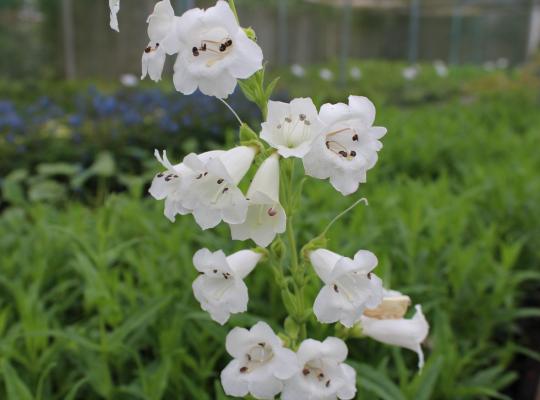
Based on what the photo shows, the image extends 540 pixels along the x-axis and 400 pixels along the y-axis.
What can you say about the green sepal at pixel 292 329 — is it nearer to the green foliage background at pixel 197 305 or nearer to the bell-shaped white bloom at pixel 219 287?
the bell-shaped white bloom at pixel 219 287

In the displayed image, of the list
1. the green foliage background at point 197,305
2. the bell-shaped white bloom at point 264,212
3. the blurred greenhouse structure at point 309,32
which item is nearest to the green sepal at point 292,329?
the bell-shaped white bloom at point 264,212

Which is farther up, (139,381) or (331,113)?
(331,113)

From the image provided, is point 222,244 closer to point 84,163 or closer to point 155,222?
point 155,222

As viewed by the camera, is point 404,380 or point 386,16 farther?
point 386,16

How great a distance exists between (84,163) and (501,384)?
4537mm

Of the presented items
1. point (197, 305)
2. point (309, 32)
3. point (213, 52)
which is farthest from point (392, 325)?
point (309, 32)

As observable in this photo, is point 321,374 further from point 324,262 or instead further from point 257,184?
point 257,184

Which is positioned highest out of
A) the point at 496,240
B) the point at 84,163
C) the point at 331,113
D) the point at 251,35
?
the point at 251,35

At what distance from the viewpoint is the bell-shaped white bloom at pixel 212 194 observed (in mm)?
1087

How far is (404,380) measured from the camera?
1.91 metres

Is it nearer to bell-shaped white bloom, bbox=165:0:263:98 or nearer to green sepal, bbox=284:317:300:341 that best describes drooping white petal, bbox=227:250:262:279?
green sepal, bbox=284:317:300:341

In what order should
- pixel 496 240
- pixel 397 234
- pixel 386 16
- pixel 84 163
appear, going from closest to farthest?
pixel 397 234 < pixel 496 240 < pixel 84 163 < pixel 386 16

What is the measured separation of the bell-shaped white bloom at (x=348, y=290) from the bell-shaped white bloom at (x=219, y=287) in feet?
0.49

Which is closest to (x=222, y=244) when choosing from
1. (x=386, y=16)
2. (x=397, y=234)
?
(x=397, y=234)
